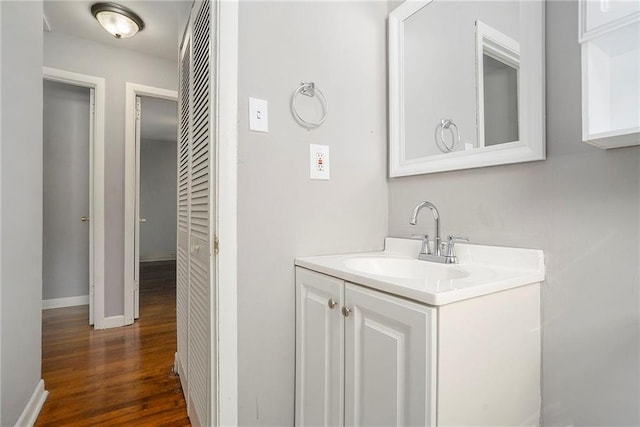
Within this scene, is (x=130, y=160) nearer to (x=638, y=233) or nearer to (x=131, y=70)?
(x=131, y=70)

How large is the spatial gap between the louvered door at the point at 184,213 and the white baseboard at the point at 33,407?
63cm

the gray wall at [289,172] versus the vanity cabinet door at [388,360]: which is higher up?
the gray wall at [289,172]

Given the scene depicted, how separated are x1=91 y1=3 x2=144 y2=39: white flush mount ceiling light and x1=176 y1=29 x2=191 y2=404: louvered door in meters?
0.83

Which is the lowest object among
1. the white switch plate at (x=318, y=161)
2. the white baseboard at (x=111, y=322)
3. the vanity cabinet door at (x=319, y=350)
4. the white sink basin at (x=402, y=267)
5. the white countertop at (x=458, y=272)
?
the white baseboard at (x=111, y=322)

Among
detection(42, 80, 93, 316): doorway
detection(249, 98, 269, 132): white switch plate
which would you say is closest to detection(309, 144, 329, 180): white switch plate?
detection(249, 98, 269, 132): white switch plate

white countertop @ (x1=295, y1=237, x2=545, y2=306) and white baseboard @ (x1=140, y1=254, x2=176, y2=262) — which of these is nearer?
white countertop @ (x1=295, y1=237, x2=545, y2=306)

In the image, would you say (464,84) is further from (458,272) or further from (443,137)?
(458,272)

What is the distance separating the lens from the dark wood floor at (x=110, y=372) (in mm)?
1557

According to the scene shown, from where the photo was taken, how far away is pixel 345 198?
138 cm

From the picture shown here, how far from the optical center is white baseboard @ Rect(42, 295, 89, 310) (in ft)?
10.5

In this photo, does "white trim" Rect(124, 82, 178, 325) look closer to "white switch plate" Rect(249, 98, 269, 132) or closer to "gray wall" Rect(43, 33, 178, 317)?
"gray wall" Rect(43, 33, 178, 317)

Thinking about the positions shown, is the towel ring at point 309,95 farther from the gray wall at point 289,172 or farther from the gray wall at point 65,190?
the gray wall at point 65,190

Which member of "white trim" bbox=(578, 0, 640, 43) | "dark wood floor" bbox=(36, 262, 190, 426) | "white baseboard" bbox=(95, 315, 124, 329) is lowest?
"dark wood floor" bbox=(36, 262, 190, 426)

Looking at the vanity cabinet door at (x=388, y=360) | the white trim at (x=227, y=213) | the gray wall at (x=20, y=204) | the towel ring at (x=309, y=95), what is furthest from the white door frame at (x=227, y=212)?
the gray wall at (x=20, y=204)
